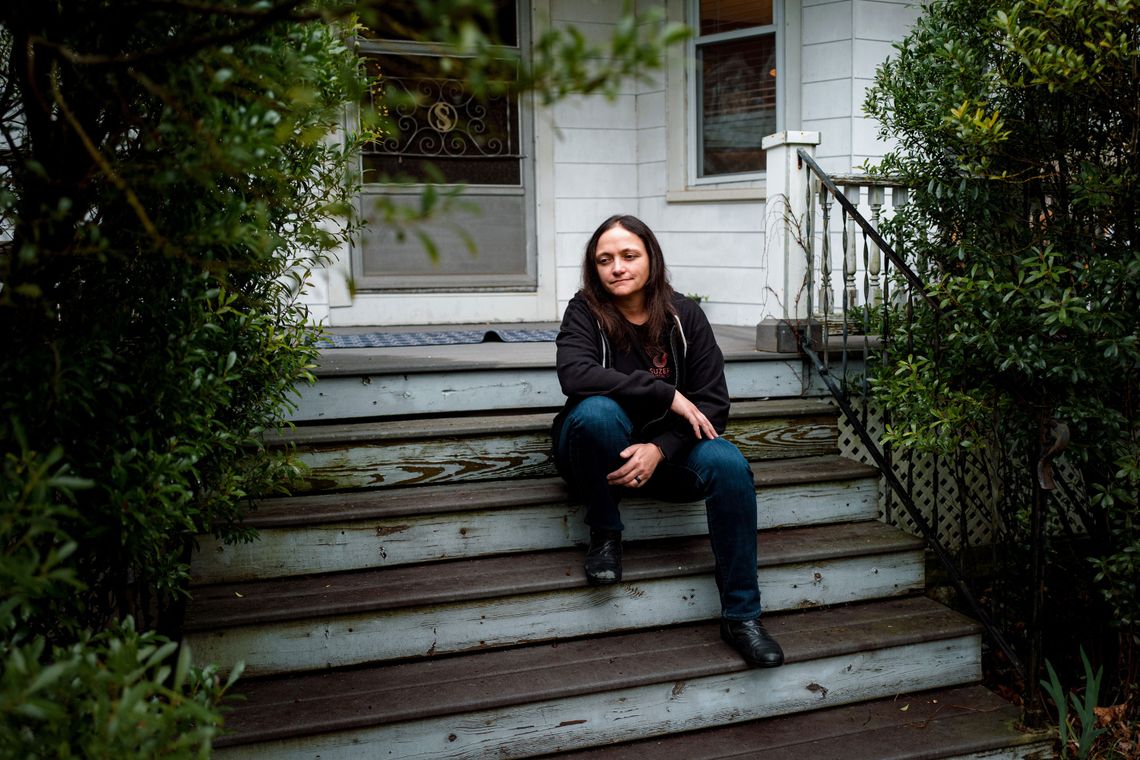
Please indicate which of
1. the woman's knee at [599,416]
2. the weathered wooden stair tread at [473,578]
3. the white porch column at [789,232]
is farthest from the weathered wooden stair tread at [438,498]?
the white porch column at [789,232]

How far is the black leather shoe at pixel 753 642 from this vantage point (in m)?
2.70

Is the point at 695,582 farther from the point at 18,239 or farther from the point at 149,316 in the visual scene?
the point at 18,239

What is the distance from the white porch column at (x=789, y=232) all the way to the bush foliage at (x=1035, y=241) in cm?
65

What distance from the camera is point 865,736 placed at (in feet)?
8.73

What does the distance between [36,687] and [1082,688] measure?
10.1 feet

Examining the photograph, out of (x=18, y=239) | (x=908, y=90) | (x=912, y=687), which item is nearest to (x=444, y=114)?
(x=908, y=90)

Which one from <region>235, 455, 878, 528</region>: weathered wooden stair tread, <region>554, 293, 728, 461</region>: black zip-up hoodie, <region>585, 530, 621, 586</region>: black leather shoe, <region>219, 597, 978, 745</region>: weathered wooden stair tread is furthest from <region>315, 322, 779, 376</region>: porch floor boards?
<region>219, 597, 978, 745</region>: weathered wooden stair tread

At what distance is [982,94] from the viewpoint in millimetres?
2932

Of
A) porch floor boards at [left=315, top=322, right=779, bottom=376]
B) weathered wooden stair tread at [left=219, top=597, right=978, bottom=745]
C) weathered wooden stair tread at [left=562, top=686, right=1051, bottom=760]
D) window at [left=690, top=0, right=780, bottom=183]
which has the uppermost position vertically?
window at [left=690, top=0, right=780, bottom=183]

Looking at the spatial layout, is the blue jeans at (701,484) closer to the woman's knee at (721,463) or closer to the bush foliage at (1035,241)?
the woman's knee at (721,463)

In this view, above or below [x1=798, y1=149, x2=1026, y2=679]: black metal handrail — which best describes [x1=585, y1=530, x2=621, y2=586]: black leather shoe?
below

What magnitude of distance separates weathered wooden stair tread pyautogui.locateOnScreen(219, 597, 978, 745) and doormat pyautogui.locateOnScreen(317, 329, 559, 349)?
81.9 inches

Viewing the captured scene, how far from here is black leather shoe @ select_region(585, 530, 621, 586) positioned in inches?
112

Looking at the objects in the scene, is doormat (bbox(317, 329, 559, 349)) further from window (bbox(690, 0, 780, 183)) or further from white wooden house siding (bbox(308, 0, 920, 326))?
window (bbox(690, 0, 780, 183))
